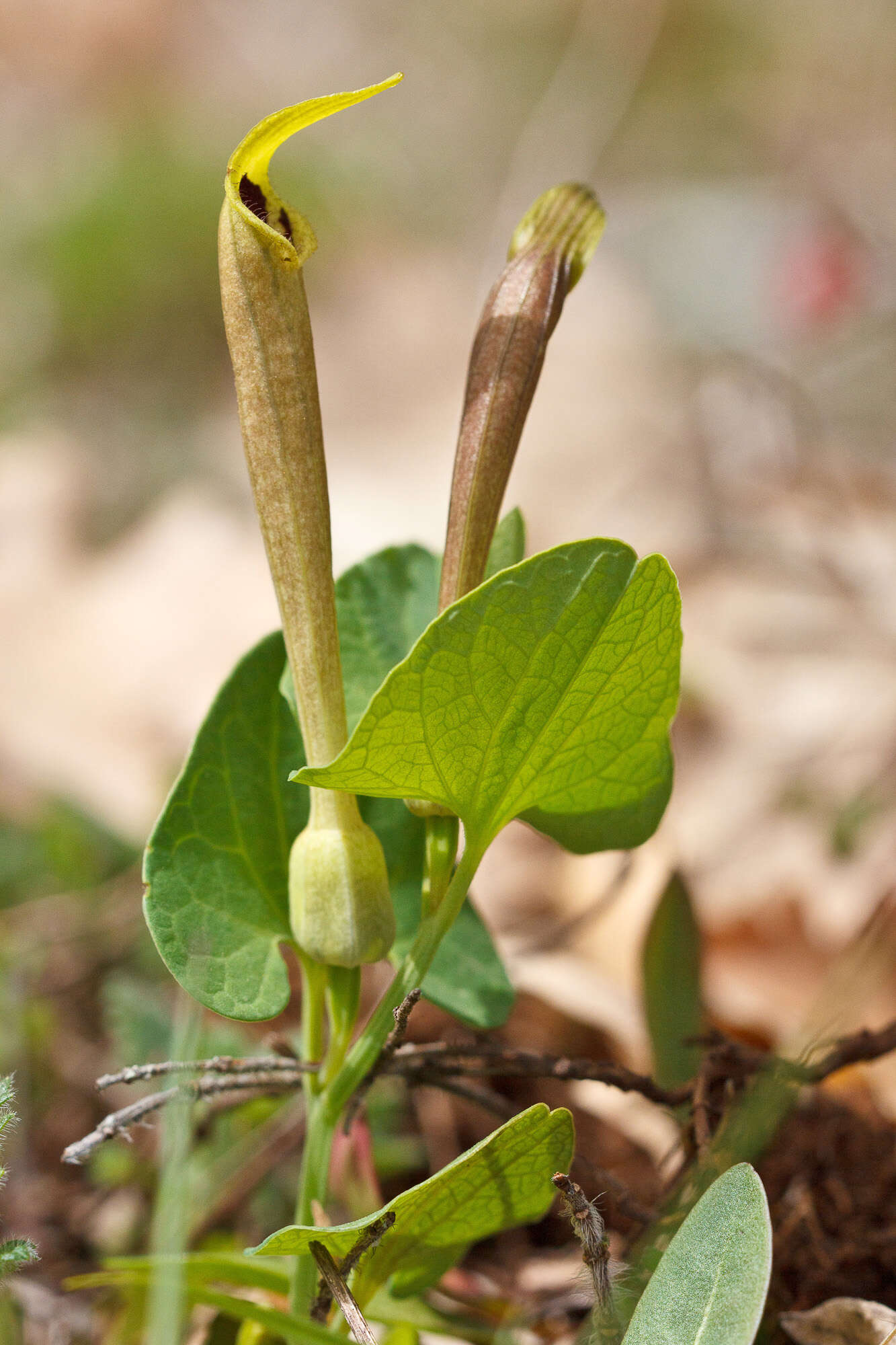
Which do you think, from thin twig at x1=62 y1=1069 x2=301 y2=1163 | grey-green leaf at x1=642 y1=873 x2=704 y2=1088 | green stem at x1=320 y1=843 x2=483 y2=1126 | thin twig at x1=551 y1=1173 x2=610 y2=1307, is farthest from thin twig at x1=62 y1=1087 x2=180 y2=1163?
grey-green leaf at x1=642 y1=873 x2=704 y2=1088

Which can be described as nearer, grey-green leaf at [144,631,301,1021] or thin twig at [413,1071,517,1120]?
grey-green leaf at [144,631,301,1021]

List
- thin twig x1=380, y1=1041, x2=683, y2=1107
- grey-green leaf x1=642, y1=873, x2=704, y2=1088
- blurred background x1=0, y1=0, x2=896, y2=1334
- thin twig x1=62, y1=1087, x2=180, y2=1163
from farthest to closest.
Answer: blurred background x1=0, y1=0, x2=896, y2=1334 < grey-green leaf x1=642, y1=873, x2=704, y2=1088 < thin twig x1=380, y1=1041, x2=683, y2=1107 < thin twig x1=62, y1=1087, x2=180, y2=1163

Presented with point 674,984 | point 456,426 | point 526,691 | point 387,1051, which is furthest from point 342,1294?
point 456,426

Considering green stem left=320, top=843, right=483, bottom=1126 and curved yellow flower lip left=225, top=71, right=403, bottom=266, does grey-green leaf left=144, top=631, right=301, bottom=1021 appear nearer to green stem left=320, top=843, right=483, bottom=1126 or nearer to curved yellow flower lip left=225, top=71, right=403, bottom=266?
green stem left=320, top=843, right=483, bottom=1126

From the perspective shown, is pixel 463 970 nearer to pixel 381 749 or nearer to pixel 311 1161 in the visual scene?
pixel 311 1161

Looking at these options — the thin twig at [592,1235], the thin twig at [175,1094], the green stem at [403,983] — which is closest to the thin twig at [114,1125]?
the thin twig at [175,1094]

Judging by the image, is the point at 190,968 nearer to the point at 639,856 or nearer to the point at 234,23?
the point at 639,856

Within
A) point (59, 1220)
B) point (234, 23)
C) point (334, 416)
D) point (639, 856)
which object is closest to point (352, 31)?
point (234, 23)
